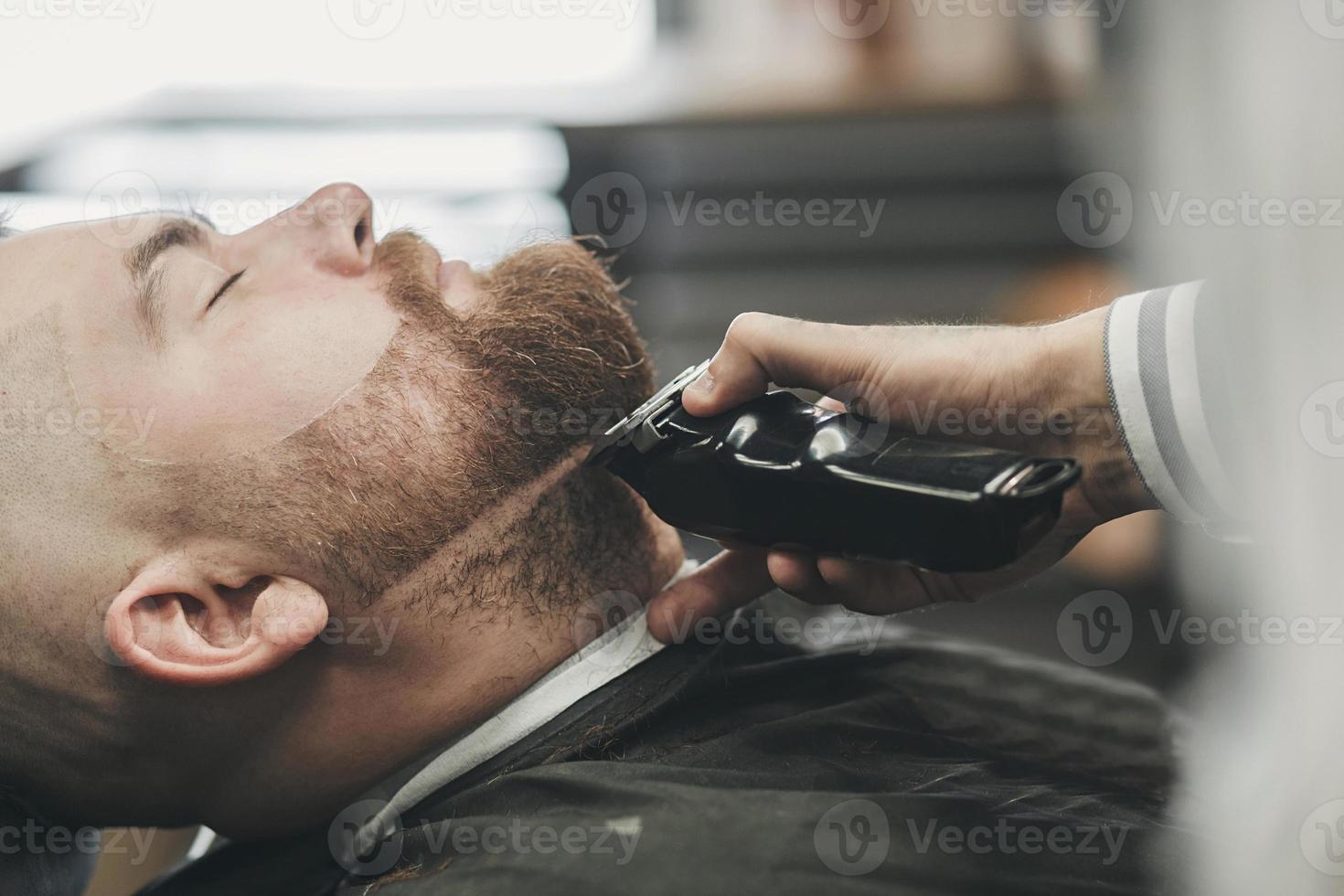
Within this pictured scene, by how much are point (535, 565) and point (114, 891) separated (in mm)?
846

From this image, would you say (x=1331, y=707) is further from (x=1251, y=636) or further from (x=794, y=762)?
(x=1251, y=636)

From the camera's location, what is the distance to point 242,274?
103cm

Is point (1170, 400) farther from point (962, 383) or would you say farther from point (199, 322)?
point (199, 322)

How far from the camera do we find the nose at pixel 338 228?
1059 mm

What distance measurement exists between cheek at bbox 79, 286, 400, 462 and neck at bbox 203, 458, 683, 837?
0.20 meters

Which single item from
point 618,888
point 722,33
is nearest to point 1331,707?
point 618,888

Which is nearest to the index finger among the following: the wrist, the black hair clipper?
the black hair clipper

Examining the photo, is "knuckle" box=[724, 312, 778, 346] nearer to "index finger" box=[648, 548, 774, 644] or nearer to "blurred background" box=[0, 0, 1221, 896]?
"index finger" box=[648, 548, 774, 644]

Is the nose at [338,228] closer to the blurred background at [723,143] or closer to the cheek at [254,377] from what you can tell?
the cheek at [254,377]

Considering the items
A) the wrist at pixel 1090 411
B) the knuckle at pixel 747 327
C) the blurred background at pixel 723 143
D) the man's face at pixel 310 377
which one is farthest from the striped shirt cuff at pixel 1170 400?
the blurred background at pixel 723 143

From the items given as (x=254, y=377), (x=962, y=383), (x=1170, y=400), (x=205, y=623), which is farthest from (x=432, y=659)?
(x=1170, y=400)

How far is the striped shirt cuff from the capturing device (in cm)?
84

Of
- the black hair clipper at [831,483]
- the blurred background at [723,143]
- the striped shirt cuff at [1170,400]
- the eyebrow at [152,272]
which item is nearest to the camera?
the black hair clipper at [831,483]

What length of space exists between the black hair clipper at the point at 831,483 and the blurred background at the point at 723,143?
4.96 feet
